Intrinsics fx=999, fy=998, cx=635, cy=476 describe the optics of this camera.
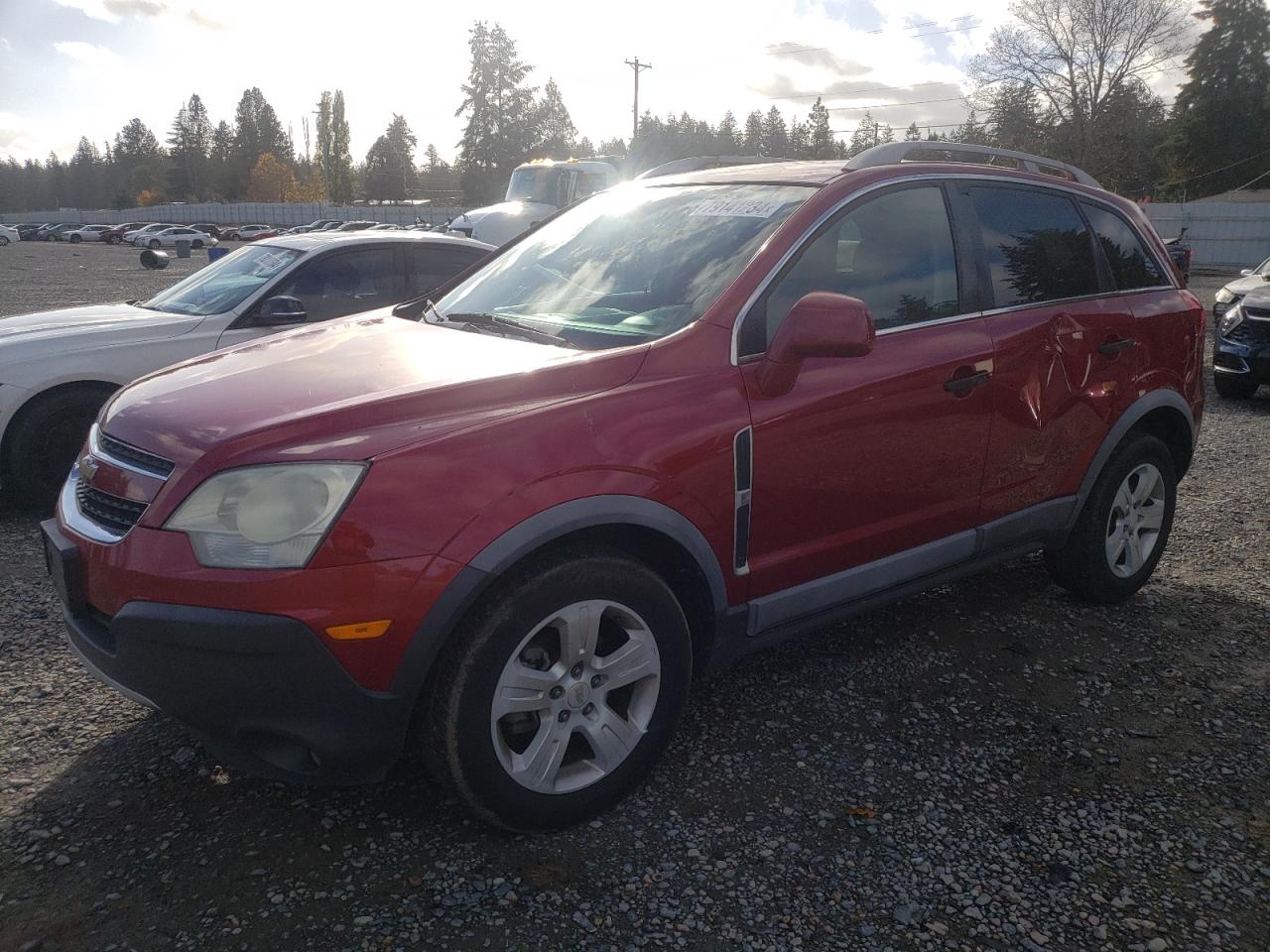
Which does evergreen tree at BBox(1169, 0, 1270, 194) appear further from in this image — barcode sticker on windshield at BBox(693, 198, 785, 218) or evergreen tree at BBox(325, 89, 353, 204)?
evergreen tree at BBox(325, 89, 353, 204)

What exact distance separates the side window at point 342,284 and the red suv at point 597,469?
2593 millimetres

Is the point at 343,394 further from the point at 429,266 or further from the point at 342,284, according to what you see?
the point at 429,266

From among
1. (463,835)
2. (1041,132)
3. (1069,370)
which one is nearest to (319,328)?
(463,835)

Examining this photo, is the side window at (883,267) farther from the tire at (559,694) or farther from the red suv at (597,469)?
the tire at (559,694)

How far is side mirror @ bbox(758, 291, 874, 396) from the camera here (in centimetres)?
280

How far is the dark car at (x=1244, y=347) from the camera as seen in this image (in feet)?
31.0

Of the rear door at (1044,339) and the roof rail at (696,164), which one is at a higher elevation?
the roof rail at (696,164)

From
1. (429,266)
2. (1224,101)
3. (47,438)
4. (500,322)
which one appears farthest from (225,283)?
(1224,101)

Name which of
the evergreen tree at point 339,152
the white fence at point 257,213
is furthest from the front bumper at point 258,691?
the evergreen tree at point 339,152

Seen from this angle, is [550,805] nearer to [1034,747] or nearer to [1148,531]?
[1034,747]

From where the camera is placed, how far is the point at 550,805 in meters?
2.70

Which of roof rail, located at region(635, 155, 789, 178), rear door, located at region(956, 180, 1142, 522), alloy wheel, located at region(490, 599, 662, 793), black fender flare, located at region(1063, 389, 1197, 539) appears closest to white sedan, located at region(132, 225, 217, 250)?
roof rail, located at region(635, 155, 789, 178)

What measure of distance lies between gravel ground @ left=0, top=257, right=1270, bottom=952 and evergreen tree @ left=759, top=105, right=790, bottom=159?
9782 cm

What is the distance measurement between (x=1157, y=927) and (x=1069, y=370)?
2.15 metres
